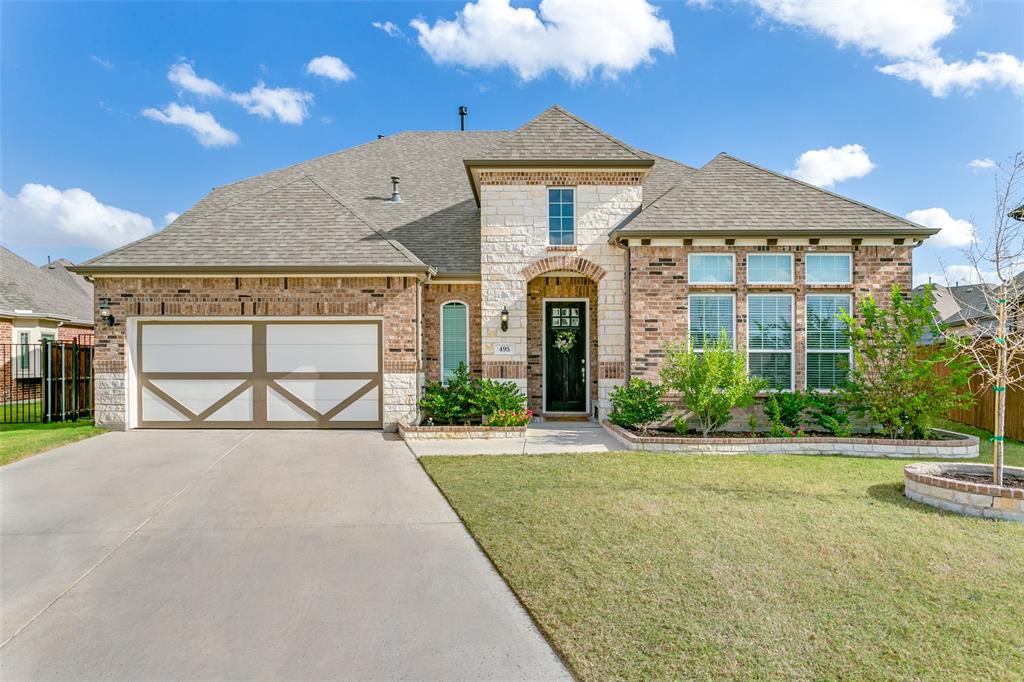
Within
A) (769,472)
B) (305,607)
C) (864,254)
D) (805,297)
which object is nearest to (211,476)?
(305,607)

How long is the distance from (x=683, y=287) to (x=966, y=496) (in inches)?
238

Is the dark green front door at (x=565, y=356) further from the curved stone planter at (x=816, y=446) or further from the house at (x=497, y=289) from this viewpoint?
the curved stone planter at (x=816, y=446)

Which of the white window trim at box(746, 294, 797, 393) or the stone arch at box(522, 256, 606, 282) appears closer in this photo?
the white window trim at box(746, 294, 797, 393)

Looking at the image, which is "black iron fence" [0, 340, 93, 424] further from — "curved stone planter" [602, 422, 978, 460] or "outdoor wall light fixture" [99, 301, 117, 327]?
"curved stone planter" [602, 422, 978, 460]

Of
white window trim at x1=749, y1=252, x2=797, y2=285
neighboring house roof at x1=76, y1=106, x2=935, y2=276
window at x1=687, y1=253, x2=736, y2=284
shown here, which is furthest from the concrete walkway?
white window trim at x1=749, y1=252, x2=797, y2=285

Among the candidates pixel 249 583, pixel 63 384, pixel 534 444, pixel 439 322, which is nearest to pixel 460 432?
pixel 534 444

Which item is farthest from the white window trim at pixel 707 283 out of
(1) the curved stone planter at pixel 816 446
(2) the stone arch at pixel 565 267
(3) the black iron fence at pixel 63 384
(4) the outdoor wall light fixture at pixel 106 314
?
(3) the black iron fence at pixel 63 384

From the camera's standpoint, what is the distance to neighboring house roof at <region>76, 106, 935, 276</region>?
1066cm

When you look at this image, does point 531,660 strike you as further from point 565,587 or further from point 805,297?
point 805,297

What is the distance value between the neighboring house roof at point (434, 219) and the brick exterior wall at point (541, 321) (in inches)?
64.3

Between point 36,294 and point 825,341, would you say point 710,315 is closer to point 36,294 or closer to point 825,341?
point 825,341

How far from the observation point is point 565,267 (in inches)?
456

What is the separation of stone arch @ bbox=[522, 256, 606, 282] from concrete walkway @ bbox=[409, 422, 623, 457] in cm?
338

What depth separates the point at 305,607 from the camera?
384 cm
